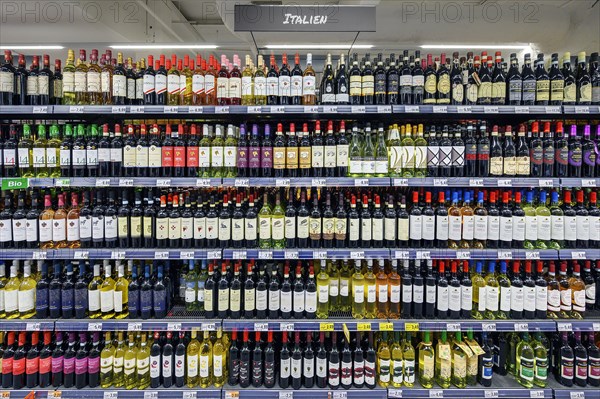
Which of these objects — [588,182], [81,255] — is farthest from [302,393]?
[588,182]

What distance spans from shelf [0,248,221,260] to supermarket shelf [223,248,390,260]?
0.54ft

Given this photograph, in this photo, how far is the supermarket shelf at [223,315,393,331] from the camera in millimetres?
2496

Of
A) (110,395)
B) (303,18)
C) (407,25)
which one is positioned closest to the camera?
(110,395)

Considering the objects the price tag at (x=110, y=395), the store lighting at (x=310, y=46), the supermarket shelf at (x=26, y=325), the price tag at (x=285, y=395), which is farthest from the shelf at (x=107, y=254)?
the store lighting at (x=310, y=46)

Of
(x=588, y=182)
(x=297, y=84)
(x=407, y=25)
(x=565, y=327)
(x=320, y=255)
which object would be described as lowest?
(x=565, y=327)

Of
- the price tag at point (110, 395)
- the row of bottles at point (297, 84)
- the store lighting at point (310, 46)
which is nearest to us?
the price tag at point (110, 395)

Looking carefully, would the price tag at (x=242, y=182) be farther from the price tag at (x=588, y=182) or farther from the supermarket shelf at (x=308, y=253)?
the price tag at (x=588, y=182)

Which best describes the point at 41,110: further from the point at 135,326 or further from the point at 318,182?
the point at 318,182

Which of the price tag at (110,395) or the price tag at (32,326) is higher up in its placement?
the price tag at (32,326)

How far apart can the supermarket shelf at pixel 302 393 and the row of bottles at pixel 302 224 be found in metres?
1.09

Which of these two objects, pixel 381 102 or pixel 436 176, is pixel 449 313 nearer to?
pixel 436 176

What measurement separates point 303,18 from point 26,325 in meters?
3.28

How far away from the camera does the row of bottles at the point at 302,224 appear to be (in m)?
2.55

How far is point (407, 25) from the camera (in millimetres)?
5301
